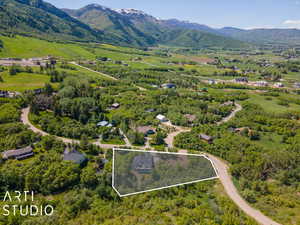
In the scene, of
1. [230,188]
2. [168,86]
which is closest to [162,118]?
[230,188]

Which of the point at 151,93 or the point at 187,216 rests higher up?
the point at 151,93

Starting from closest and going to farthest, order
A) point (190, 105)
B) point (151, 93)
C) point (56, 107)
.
A: point (56, 107) → point (190, 105) → point (151, 93)

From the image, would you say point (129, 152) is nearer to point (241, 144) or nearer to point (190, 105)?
point (241, 144)

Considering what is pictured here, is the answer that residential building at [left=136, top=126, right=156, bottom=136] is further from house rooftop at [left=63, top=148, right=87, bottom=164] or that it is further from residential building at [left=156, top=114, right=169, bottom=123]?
house rooftop at [left=63, top=148, right=87, bottom=164]

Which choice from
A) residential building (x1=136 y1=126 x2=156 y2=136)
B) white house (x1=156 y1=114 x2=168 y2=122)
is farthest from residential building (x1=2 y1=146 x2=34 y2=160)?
white house (x1=156 y1=114 x2=168 y2=122)

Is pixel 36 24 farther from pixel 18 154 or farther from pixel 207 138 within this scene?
pixel 207 138

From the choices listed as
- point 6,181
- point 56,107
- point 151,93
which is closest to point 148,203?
point 6,181

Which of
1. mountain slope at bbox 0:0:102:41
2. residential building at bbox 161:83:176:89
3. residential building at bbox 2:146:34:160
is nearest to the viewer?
residential building at bbox 2:146:34:160
